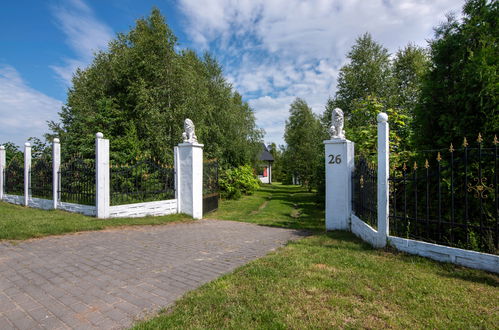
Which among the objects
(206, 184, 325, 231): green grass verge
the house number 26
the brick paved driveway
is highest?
the house number 26

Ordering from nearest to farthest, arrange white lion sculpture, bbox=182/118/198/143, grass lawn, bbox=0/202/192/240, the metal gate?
grass lawn, bbox=0/202/192/240 < white lion sculpture, bbox=182/118/198/143 < the metal gate

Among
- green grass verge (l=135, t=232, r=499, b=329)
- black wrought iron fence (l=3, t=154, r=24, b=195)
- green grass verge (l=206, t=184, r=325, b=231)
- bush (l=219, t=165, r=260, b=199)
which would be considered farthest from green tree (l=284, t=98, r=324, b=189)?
green grass verge (l=135, t=232, r=499, b=329)

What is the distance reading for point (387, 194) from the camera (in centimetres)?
475

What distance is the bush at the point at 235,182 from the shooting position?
1748 cm

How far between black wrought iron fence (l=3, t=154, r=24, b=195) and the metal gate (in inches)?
322

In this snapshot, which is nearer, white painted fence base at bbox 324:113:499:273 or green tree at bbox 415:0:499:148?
white painted fence base at bbox 324:113:499:273

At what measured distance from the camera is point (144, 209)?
337 inches

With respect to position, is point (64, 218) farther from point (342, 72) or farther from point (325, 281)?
point (342, 72)

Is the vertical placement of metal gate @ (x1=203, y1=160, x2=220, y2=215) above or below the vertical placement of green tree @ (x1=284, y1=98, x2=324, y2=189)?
below

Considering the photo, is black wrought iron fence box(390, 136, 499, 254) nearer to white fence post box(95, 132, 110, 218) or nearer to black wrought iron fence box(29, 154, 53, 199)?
white fence post box(95, 132, 110, 218)

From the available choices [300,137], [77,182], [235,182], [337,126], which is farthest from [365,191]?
[300,137]

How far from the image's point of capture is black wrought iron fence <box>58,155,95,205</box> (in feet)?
28.1

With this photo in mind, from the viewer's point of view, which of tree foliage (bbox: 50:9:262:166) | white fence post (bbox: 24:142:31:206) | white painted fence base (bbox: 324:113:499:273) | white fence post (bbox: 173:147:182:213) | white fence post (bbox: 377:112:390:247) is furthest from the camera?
tree foliage (bbox: 50:9:262:166)

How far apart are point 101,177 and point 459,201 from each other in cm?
840
